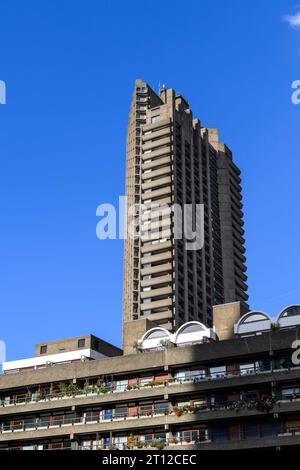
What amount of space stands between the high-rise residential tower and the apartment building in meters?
63.5

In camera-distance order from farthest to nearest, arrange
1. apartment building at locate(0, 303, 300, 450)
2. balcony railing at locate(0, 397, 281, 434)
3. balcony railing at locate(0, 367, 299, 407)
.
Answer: balcony railing at locate(0, 367, 299, 407), apartment building at locate(0, 303, 300, 450), balcony railing at locate(0, 397, 281, 434)

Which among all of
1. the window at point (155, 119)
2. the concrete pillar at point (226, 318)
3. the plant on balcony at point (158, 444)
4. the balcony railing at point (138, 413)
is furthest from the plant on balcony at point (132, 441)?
the window at point (155, 119)

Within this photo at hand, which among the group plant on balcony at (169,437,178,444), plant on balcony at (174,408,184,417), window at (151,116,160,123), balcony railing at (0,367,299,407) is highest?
window at (151,116,160,123)

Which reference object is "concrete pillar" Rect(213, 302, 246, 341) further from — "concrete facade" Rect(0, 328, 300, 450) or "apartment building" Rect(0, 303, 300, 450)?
"concrete facade" Rect(0, 328, 300, 450)

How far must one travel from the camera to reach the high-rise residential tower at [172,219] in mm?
135875

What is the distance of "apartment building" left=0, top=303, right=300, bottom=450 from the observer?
183 ft

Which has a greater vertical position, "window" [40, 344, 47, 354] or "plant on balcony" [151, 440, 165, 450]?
"window" [40, 344, 47, 354]

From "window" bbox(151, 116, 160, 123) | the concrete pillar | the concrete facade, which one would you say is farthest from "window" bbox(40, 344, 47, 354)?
"window" bbox(151, 116, 160, 123)

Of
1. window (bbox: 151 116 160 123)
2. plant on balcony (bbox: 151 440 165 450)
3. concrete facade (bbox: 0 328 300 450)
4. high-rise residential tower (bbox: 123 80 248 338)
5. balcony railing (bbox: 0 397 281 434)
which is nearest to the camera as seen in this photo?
balcony railing (bbox: 0 397 281 434)

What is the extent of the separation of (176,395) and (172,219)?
278 ft

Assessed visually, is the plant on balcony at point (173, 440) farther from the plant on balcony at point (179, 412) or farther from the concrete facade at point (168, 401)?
the plant on balcony at point (179, 412)

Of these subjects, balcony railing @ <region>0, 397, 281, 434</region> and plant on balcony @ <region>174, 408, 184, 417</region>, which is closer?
balcony railing @ <region>0, 397, 281, 434</region>

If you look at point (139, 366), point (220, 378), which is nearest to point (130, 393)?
point (139, 366)
